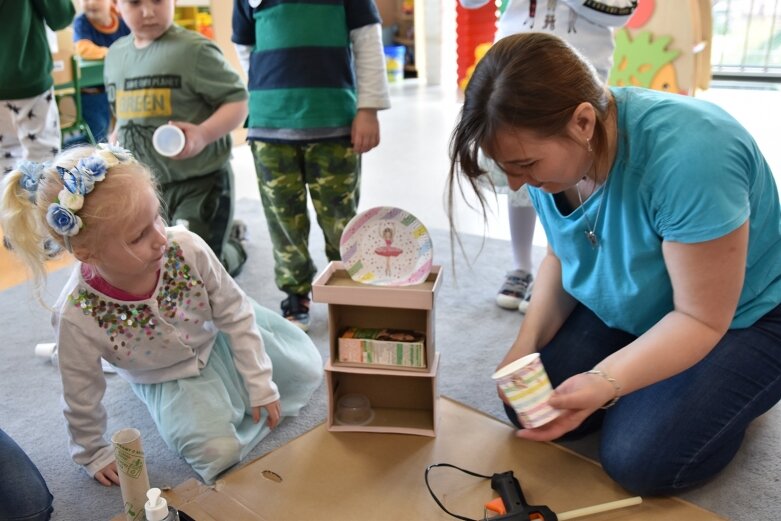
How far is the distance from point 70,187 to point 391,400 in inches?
27.0

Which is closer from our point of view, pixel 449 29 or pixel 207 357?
pixel 207 357

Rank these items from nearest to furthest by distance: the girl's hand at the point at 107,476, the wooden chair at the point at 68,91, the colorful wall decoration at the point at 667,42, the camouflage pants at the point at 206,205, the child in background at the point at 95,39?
the girl's hand at the point at 107,476 < the camouflage pants at the point at 206,205 < the colorful wall decoration at the point at 667,42 < the wooden chair at the point at 68,91 < the child in background at the point at 95,39

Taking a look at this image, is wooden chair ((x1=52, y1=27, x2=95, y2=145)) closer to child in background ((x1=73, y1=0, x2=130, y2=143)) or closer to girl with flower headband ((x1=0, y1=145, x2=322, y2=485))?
child in background ((x1=73, y1=0, x2=130, y2=143))

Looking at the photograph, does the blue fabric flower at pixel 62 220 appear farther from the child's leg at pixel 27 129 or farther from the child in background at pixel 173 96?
the child's leg at pixel 27 129

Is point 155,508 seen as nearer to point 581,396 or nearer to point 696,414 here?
point 581,396

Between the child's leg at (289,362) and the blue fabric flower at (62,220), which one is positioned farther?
the child's leg at (289,362)

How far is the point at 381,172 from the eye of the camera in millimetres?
3250

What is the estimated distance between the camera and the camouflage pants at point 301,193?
1672mm

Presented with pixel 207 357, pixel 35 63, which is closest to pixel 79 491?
pixel 207 357

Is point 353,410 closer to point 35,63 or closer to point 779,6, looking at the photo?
point 35,63

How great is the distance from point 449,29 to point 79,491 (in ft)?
17.8

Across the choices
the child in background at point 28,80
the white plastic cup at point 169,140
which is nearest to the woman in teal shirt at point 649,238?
the white plastic cup at point 169,140

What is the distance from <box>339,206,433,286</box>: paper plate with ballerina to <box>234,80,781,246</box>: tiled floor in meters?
0.55

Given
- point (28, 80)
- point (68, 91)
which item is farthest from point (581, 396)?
point (68, 91)
